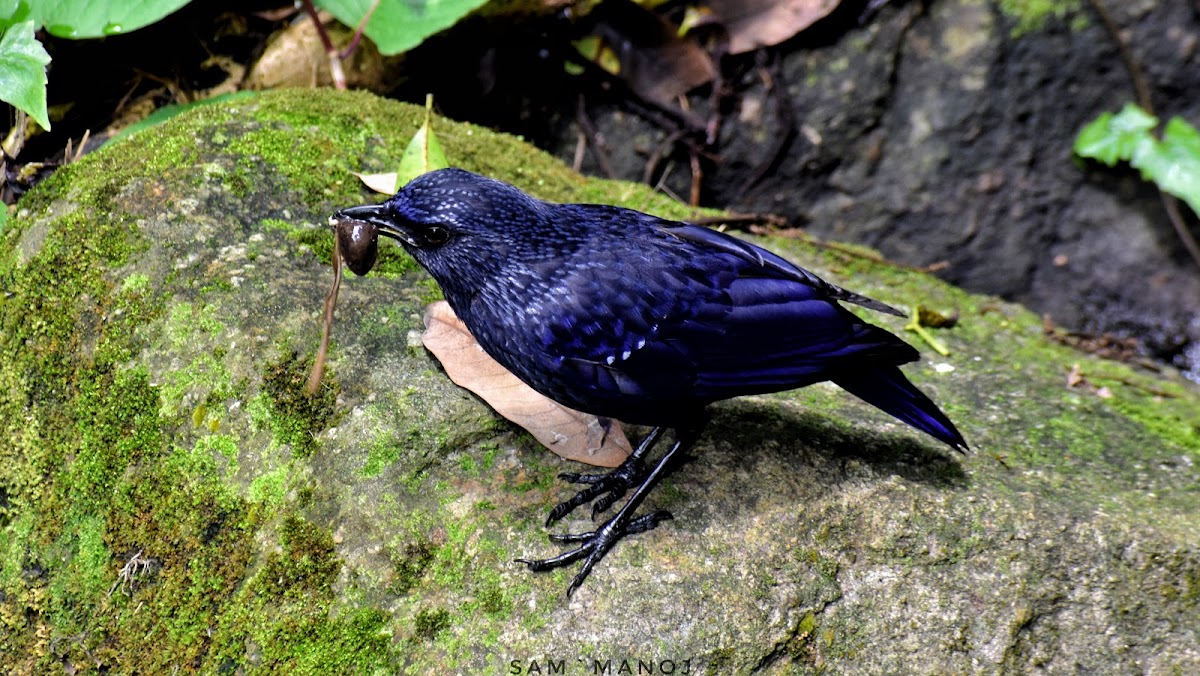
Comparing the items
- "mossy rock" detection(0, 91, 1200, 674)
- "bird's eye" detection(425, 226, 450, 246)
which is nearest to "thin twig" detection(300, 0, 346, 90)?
"mossy rock" detection(0, 91, 1200, 674)

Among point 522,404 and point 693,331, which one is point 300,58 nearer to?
point 522,404

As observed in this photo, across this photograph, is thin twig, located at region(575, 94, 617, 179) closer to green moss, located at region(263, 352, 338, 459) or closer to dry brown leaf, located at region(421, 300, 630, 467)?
dry brown leaf, located at region(421, 300, 630, 467)

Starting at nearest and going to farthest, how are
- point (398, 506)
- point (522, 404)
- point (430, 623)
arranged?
point (430, 623) < point (398, 506) < point (522, 404)

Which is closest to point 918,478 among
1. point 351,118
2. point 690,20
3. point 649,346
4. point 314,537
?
point 649,346

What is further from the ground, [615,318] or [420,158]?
[615,318]

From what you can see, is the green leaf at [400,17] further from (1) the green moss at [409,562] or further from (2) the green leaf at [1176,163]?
(2) the green leaf at [1176,163]

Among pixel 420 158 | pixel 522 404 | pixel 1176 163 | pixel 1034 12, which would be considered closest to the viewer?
pixel 522 404

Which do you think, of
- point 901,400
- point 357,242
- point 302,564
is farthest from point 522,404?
point 901,400

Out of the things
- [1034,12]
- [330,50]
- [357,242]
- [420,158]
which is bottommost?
[330,50]
